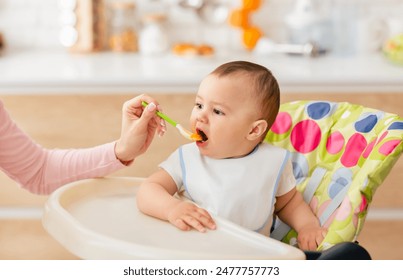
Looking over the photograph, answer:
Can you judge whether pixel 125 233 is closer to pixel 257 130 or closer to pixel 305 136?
pixel 257 130

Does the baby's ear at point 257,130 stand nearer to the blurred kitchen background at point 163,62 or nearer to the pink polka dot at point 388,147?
the pink polka dot at point 388,147

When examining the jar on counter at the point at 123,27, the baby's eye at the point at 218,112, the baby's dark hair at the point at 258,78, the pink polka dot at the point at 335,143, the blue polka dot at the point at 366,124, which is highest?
the baby's dark hair at the point at 258,78

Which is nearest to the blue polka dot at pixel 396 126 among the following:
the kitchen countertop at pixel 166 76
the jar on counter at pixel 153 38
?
the kitchen countertop at pixel 166 76

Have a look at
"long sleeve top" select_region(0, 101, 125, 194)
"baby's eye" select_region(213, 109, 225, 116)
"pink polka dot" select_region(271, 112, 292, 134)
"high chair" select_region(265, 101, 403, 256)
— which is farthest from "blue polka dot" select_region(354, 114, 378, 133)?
"long sleeve top" select_region(0, 101, 125, 194)

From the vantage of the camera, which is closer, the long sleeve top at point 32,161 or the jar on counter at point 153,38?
the long sleeve top at point 32,161

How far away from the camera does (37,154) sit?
1.12m

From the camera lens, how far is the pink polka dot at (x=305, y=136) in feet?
3.47

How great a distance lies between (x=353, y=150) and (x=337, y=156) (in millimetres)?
32

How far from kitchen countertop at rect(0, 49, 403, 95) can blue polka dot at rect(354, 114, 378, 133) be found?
0.61 meters

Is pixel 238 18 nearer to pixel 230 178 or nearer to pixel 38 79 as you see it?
pixel 38 79

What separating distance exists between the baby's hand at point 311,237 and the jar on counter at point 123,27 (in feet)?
3.75

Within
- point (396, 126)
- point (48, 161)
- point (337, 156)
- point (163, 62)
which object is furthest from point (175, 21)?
point (396, 126)

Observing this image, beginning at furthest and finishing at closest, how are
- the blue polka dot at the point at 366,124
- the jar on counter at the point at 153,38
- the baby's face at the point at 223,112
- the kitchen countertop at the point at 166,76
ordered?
the jar on counter at the point at 153,38
the kitchen countertop at the point at 166,76
the blue polka dot at the point at 366,124
the baby's face at the point at 223,112

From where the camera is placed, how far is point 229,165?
0.91 meters
